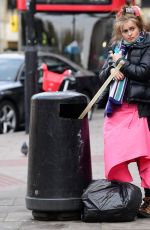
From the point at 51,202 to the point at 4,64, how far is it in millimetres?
10197

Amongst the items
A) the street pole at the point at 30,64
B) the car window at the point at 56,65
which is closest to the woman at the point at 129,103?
the street pole at the point at 30,64

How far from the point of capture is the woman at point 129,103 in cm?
704

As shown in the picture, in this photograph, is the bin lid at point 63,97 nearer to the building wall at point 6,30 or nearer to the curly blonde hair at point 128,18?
the curly blonde hair at point 128,18

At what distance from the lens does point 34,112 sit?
7188 mm

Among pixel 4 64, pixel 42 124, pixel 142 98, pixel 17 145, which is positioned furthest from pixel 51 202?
pixel 4 64

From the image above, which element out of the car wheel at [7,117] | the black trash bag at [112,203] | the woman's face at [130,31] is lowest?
the car wheel at [7,117]

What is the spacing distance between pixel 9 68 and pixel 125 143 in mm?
10059

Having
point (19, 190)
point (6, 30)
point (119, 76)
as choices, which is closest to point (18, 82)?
point (19, 190)

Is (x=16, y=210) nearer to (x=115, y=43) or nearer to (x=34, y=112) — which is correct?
(x=34, y=112)

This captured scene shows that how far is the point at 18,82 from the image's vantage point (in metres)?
16.4

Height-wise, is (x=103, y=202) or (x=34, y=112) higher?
(x=34, y=112)

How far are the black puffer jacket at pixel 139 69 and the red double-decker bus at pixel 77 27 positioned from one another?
48.0 ft

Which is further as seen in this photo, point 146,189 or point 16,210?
point 16,210

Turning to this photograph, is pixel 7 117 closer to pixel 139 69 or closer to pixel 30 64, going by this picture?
pixel 30 64
